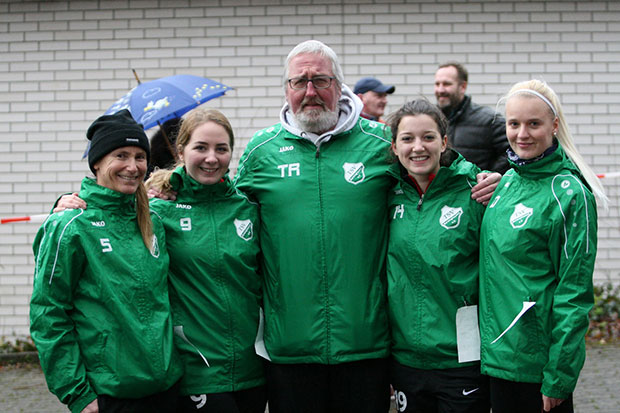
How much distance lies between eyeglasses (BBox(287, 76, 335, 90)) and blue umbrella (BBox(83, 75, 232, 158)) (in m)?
1.87

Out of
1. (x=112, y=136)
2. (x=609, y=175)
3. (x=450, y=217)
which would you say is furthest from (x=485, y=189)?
(x=609, y=175)

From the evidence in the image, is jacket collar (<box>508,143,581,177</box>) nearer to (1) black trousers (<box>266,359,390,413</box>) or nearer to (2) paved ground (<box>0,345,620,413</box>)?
(1) black trousers (<box>266,359,390,413</box>)

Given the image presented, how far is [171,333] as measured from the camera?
346cm

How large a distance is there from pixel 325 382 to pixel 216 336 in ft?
2.12

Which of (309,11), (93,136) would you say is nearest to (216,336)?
(93,136)

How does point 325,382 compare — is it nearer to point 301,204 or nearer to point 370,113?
point 301,204

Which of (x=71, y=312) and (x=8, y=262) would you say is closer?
(x=71, y=312)

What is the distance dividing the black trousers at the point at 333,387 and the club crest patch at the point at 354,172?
97 cm

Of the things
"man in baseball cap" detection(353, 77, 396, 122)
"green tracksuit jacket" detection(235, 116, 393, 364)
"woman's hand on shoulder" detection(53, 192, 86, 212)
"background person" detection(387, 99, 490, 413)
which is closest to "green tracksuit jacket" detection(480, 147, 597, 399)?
"background person" detection(387, 99, 490, 413)

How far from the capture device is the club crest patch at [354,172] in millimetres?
3812

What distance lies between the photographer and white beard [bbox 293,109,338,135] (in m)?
3.88

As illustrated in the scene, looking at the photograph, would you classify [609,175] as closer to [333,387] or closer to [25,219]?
[333,387]

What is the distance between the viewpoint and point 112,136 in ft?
11.3

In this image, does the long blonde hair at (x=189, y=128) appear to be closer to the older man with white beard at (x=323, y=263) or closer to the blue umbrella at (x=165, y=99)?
the older man with white beard at (x=323, y=263)
